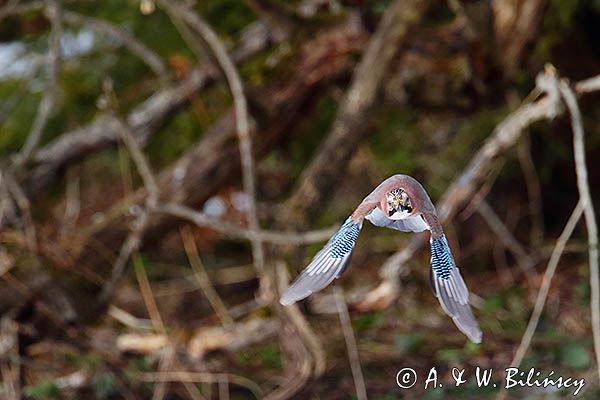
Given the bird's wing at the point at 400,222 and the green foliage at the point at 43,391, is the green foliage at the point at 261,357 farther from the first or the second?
the bird's wing at the point at 400,222

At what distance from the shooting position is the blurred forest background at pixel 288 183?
278cm

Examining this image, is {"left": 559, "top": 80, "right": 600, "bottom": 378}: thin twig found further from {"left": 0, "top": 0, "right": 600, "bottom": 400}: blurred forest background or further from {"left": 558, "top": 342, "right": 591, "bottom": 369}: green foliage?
{"left": 558, "top": 342, "right": 591, "bottom": 369}: green foliage

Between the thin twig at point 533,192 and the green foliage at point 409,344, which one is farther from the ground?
the thin twig at point 533,192

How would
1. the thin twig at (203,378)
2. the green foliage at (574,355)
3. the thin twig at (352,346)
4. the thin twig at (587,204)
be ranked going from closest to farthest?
the thin twig at (587,204), the thin twig at (352,346), the green foliage at (574,355), the thin twig at (203,378)

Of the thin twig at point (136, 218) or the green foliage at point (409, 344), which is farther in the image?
the green foliage at point (409, 344)

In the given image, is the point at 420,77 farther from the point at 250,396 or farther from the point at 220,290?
the point at 220,290

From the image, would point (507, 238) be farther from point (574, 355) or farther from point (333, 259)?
point (333, 259)

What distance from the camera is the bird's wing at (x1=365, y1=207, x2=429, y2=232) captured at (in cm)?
60

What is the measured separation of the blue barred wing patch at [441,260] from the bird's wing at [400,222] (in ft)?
0.06

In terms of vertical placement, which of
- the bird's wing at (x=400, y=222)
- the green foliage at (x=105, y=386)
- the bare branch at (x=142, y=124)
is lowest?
the green foliage at (x=105, y=386)

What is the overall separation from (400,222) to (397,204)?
0.11 ft

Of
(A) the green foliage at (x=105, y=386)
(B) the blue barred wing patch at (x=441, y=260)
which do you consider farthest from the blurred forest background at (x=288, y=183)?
(B) the blue barred wing patch at (x=441, y=260)

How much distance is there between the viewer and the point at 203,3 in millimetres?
3797

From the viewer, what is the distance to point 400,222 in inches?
24.2
